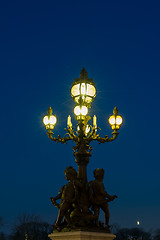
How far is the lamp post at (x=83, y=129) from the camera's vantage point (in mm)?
11672

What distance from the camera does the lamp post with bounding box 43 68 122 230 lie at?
38.3 feet

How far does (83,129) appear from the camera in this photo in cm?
1209

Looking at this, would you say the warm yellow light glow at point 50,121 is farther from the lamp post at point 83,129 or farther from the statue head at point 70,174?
the statue head at point 70,174

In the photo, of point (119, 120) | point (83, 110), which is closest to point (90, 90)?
point (83, 110)

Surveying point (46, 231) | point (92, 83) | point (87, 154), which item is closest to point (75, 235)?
point (87, 154)

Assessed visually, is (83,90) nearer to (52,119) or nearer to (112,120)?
(112,120)

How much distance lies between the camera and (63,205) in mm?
11133

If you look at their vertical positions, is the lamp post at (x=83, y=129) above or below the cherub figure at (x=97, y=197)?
above

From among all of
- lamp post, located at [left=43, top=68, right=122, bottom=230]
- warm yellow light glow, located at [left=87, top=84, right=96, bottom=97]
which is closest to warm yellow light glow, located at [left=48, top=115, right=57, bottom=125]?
lamp post, located at [left=43, top=68, right=122, bottom=230]

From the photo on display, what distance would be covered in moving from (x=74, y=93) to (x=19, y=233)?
59171 millimetres

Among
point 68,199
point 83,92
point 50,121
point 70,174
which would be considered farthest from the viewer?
point 50,121

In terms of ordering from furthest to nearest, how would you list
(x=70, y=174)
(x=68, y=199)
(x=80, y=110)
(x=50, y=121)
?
(x=50, y=121) → (x=80, y=110) → (x=70, y=174) → (x=68, y=199)

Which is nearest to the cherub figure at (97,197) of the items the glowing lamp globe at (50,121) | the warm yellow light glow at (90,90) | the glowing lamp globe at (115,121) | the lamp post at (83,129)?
the lamp post at (83,129)

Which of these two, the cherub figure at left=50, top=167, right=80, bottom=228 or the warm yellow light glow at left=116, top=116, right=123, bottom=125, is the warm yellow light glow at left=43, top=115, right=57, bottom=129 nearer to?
the warm yellow light glow at left=116, top=116, right=123, bottom=125
